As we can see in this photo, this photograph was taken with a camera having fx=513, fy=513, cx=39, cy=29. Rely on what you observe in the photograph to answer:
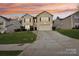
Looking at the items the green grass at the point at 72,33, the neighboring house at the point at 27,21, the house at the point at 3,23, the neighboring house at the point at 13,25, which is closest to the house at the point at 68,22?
the green grass at the point at 72,33

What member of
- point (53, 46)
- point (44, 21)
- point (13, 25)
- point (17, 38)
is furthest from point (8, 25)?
point (53, 46)

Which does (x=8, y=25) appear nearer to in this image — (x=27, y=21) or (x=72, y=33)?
(x=27, y=21)

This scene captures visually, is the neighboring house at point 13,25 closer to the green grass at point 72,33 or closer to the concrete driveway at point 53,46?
the concrete driveway at point 53,46

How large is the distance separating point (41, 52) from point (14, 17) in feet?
1.64

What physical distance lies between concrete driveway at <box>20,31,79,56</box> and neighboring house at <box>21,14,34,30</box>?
0.58 feet

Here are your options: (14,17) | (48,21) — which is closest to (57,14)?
(48,21)

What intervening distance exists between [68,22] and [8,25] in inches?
26.6

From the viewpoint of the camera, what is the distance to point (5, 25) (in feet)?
18.9

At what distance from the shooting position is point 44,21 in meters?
5.77

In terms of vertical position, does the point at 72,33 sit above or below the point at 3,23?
below

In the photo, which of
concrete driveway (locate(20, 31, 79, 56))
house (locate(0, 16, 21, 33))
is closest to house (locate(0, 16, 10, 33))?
house (locate(0, 16, 21, 33))

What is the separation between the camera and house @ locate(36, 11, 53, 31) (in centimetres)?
574

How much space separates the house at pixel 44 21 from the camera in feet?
18.8

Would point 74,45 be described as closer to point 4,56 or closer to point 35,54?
point 35,54
